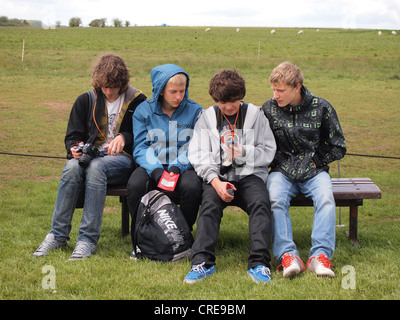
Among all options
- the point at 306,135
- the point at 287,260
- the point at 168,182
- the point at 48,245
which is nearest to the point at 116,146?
the point at 168,182

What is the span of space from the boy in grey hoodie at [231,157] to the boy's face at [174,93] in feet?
0.75

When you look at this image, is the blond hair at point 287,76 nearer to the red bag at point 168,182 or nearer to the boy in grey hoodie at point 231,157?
the boy in grey hoodie at point 231,157

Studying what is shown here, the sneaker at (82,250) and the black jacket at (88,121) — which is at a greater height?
the black jacket at (88,121)

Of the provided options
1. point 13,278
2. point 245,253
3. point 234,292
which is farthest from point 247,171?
point 13,278

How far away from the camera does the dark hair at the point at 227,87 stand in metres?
4.01

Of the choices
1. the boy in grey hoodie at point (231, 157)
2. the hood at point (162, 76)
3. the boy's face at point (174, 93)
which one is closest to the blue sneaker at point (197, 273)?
the boy in grey hoodie at point (231, 157)

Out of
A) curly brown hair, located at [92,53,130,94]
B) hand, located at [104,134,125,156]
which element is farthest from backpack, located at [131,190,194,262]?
curly brown hair, located at [92,53,130,94]

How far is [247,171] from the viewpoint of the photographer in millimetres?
4121

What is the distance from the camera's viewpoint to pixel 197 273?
11.7 ft

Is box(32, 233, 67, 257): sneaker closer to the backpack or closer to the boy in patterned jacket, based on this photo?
the backpack

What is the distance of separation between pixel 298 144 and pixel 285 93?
0.42m

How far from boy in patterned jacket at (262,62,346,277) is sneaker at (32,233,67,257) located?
173cm

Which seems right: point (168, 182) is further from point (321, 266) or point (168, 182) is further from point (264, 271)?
point (321, 266)
